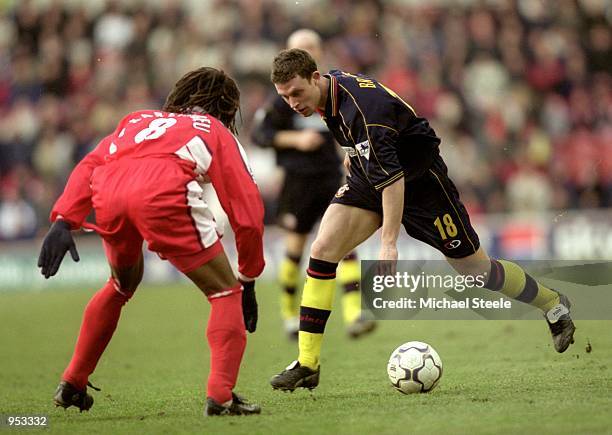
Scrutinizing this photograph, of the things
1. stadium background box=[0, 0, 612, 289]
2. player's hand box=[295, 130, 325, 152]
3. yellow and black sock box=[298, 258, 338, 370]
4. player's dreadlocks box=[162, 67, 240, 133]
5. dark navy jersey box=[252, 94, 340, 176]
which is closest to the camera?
player's dreadlocks box=[162, 67, 240, 133]

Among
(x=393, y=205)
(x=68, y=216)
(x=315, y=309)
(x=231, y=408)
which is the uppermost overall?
(x=393, y=205)

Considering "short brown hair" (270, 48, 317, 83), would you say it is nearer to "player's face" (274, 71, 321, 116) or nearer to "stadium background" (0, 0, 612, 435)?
"player's face" (274, 71, 321, 116)

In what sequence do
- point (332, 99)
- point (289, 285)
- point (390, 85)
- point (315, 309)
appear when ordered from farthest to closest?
point (390, 85), point (289, 285), point (315, 309), point (332, 99)

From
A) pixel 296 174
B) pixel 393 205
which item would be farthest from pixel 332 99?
pixel 296 174

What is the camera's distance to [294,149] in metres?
10.8

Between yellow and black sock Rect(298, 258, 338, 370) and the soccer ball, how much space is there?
0.53 m

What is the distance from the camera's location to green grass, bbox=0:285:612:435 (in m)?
5.29

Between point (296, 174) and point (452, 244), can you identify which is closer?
point (452, 244)

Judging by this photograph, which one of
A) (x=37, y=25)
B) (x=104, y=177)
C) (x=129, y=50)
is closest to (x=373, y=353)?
(x=104, y=177)

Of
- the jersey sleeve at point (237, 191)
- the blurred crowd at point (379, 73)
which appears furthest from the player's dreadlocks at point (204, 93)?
the blurred crowd at point (379, 73)

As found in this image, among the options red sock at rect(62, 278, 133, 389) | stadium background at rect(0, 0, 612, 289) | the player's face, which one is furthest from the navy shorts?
stadium background at rect(0, 0, 612, 289)

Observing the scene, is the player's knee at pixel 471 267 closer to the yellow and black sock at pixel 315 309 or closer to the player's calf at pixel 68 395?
the yellow and black sock at pixel 315 309

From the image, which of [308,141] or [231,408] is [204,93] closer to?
[231,408]

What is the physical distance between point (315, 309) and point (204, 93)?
1.69 metres
